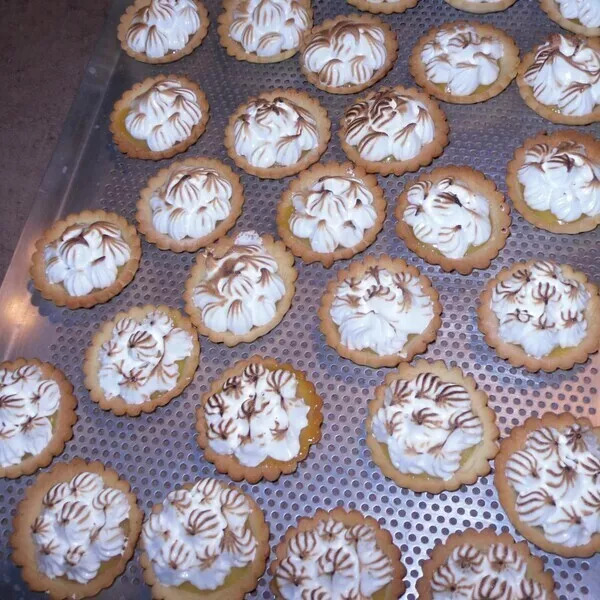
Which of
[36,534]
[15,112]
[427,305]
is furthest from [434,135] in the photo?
[15,112]

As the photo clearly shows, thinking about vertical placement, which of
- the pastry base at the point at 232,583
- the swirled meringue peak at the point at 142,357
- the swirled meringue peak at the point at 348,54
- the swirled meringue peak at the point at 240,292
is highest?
the swirled meringue peak at the point at 348,54

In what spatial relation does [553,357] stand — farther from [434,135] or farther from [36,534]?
[36,534]

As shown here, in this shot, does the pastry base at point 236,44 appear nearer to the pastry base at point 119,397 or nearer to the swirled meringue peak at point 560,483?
the pastry base at point 119,397

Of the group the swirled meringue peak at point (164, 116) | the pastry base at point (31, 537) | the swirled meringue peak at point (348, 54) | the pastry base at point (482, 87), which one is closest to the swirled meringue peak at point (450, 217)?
the pastry base at point (482, 87)

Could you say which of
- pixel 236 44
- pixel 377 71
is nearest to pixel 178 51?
pixel 236 44

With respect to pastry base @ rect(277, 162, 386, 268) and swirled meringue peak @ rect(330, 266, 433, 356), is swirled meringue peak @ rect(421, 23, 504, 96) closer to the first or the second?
pastry base @ rect(277, 162, 386, 268)
